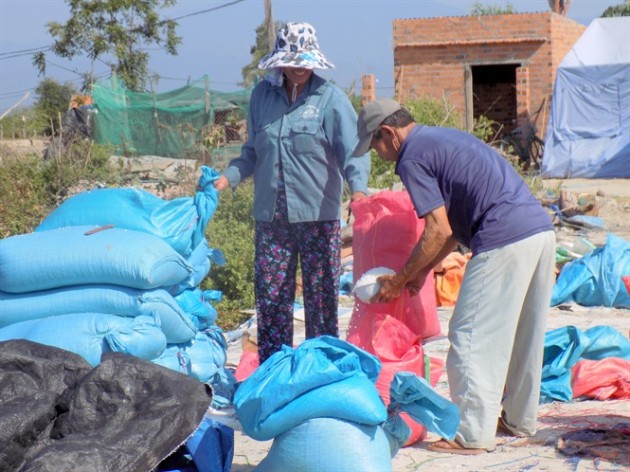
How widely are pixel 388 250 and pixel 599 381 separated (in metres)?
1.31

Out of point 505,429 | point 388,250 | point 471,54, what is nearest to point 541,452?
point 505,429

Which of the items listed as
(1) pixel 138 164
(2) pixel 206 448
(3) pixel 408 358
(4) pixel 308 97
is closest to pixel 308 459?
Answer: (2) pixel 206 448

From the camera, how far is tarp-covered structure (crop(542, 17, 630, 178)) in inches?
692

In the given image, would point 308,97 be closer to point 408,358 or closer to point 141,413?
point 408,358

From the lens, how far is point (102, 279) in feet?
14.3

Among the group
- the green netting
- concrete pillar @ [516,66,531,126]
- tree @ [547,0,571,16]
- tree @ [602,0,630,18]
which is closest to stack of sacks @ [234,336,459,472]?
the green netting

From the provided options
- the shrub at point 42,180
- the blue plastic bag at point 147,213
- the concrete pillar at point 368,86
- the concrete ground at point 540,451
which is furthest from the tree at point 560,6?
the blue plastic bag at point 147,213

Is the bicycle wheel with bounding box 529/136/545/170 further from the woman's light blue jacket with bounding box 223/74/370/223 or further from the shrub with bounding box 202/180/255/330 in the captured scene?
the woman's light blue jacket with bounding box 223/74/370/223

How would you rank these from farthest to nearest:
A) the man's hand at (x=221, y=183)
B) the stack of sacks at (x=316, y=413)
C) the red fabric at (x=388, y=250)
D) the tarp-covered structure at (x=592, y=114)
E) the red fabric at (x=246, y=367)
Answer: the tarp-covered structure at (x=592, y=114) < the red fabric at (x=246, y=367) < the man's hand at (x=221, y=183) < the red fabric at (x=388, y=250) < the stack of sacks at (x=316, y=413)

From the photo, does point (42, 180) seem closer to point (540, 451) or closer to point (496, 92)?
point (540, 451)

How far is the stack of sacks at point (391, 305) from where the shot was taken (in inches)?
170

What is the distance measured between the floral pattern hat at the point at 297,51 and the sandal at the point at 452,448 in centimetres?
184

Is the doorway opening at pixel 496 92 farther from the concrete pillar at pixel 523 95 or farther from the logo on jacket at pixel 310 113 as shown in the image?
the logo on jacket at pixel 310 113

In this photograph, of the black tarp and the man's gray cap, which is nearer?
the black tarp
